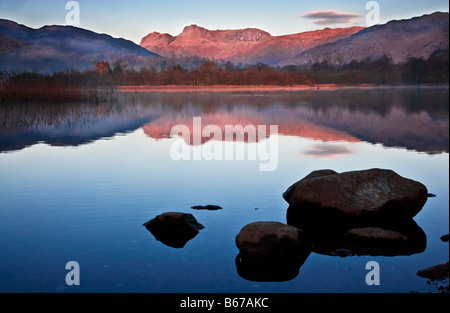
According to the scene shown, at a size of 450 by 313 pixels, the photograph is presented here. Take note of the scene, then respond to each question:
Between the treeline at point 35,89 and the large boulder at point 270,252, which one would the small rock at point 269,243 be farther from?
the treeline at point 35,89

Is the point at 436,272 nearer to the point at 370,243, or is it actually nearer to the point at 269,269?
the point at 370,243

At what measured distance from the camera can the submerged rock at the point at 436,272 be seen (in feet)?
25.6

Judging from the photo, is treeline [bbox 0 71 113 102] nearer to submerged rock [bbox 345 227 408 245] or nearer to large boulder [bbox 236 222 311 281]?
large boulder [bbox 236 222 311 281]

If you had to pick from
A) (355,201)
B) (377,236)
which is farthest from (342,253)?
(355,201)

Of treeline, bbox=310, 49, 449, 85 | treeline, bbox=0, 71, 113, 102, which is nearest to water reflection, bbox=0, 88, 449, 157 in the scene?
treeline, bbox=0, 71, 113, 102

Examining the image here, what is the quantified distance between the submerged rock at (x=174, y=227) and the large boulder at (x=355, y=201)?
95.4 inches

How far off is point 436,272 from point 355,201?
281 cm

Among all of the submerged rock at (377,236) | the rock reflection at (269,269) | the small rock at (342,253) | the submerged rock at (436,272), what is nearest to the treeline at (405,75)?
the submerged rock at (377,236)

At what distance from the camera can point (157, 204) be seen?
1215 centimetres

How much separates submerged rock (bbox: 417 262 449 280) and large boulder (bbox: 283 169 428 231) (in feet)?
7.64

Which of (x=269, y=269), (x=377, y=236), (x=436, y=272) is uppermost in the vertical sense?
(x=377, y=236)

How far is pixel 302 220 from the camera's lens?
10773 mm

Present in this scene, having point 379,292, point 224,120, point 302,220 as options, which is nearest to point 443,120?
point 224,120

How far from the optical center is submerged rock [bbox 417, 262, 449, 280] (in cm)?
780
